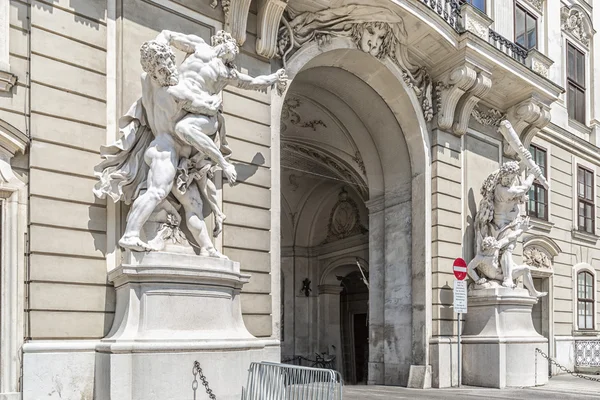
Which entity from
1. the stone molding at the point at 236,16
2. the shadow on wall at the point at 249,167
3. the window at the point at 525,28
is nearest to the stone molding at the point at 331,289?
the window at the point at 525,28

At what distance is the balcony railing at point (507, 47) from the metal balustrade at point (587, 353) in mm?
8282

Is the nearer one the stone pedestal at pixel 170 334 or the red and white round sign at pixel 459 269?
the stone pedestal at pixel 170 334

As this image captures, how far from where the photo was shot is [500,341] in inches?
533

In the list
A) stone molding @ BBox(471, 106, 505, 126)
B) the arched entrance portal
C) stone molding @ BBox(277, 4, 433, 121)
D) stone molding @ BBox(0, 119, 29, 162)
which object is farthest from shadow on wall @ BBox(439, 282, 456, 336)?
stone molding @ BBox(0, 119, 29, 162)

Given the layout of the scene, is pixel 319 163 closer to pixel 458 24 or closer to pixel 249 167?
pixel 458 24

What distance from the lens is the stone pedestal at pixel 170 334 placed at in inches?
313

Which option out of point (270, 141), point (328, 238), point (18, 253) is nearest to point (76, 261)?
point (18, 253)

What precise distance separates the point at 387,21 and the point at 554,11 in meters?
8.62

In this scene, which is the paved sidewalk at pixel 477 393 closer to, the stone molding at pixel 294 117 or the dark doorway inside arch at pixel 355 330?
the stone molding at pixel 294 117

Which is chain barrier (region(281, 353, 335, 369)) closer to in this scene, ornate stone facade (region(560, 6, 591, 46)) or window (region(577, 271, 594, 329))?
window (region(577, 271, 594, 329))

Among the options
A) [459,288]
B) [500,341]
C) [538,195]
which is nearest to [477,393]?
[500,341]

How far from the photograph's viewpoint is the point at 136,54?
379 inches

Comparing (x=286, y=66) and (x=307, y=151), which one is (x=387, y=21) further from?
(x=307, y=151)

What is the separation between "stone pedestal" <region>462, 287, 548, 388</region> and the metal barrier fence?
621 centimetres
